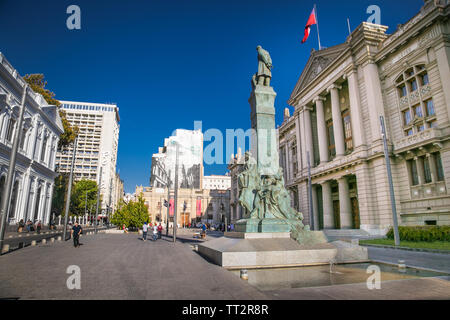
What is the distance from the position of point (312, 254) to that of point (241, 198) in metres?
3.76

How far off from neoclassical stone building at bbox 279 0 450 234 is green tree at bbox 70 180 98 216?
57.2m

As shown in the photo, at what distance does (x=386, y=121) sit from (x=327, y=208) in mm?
12663

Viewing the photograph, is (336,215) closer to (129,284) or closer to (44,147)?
(129,284)

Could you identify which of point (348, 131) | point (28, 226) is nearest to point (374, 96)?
point (348, 131)

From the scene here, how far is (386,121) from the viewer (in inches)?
1073

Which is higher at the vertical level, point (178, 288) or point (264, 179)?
point (264, 179)

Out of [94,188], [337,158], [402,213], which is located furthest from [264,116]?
[94,188]

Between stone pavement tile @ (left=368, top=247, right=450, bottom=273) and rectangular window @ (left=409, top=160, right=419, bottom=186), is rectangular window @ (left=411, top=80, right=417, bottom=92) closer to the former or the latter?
rectangular window @ (left=409, top=160, right=419, bottom=186)

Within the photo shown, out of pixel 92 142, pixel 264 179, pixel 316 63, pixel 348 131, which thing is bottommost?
pixel 264 179

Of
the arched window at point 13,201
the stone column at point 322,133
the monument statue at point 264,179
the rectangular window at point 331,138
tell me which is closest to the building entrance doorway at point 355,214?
the stone column at point 322,133

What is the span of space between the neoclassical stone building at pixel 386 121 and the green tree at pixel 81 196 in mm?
57163

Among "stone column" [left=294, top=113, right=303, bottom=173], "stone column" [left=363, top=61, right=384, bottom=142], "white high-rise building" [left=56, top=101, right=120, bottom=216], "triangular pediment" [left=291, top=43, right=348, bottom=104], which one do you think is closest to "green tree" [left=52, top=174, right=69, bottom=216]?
"white high-rise building" [left=56, top=101, right=120, bottom=216]

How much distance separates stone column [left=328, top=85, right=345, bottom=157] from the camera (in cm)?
3206

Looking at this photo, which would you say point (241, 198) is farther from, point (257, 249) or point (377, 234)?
point (377, 234)
